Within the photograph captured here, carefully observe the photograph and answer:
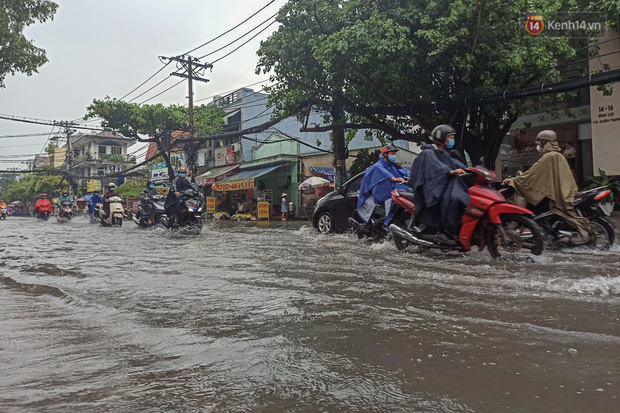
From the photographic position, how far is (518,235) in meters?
4.84

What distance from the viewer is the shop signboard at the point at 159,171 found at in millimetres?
35438

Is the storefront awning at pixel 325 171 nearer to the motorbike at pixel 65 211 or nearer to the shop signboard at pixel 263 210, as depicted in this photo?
the shop signboard at pixel 263 210

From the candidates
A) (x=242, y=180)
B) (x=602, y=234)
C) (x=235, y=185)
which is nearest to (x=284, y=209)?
(x=242, y=180)

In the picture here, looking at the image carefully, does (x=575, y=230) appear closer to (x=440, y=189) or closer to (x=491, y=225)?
(x=491, y=225)

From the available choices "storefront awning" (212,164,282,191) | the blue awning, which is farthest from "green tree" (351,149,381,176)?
the blue awning

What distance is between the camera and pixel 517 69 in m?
9.54

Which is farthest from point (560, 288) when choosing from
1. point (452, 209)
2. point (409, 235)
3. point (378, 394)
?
point (378, 394)

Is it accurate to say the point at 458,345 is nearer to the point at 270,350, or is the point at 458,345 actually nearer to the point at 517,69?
the point at 270,350

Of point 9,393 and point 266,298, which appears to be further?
point 266,298

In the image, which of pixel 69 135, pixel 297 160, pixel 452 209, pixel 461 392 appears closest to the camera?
pixel 461 392

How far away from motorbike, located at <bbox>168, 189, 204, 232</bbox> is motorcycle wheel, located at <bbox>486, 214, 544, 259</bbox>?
7.45 meters

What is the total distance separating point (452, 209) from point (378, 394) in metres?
3.50

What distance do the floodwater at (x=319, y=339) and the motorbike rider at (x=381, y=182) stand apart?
2265mm

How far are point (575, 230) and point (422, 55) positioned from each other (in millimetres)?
5234
